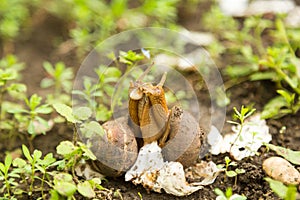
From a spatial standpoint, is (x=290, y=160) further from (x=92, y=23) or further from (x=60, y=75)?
(x=92, y=23)

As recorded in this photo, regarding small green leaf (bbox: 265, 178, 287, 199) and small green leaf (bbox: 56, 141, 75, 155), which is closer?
small green leaf (bbox: 265, 178, 287, 199)

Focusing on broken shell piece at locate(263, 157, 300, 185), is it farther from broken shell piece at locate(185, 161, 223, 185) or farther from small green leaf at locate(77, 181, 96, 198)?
small green leaf at locate(77, 181, 96, 198)

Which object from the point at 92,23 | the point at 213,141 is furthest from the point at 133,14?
the point at 213,141

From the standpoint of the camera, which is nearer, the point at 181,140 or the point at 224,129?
the point at 181,140

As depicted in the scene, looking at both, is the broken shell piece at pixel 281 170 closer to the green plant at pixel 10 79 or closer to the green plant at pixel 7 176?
the green plant at pixel 7 176

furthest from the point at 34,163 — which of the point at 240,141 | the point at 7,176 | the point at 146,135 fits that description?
the point at 240,141

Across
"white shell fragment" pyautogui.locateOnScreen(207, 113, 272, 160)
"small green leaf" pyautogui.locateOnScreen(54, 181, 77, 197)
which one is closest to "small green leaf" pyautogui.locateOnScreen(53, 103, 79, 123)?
"small green leaf" pyautogui.locateOnScreen(54, 181, 77, 197)

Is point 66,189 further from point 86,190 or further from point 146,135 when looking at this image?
point 146,135
